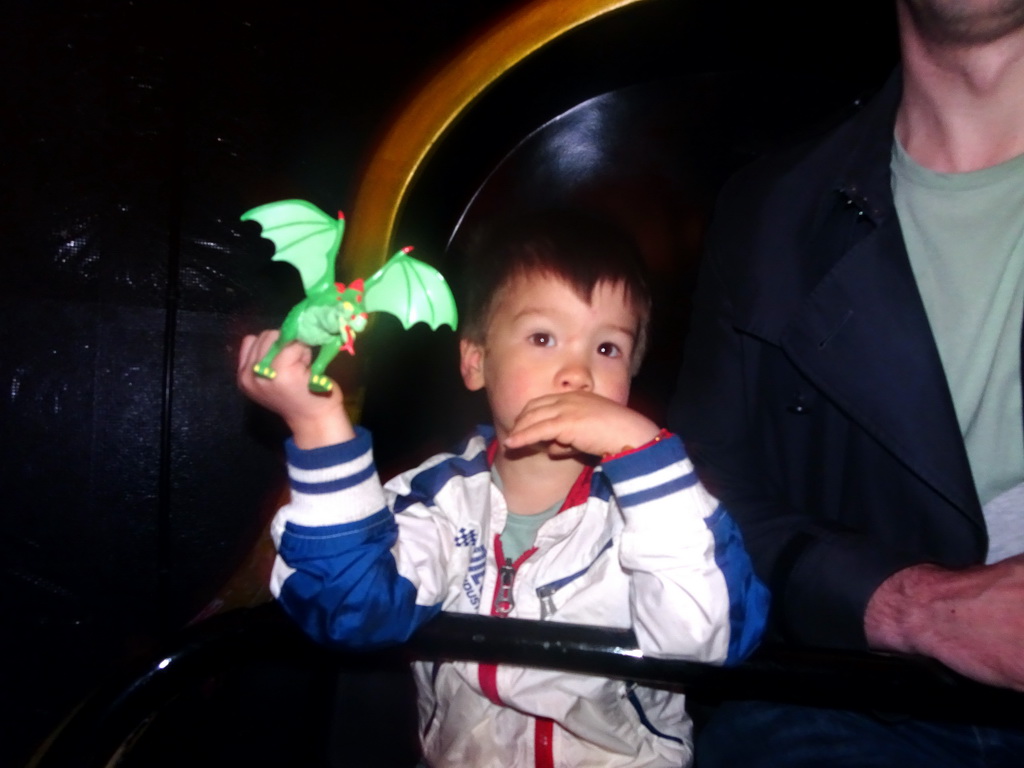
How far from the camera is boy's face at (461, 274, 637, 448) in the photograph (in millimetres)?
755

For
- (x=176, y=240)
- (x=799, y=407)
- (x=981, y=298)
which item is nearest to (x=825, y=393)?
(x=799, y=407)

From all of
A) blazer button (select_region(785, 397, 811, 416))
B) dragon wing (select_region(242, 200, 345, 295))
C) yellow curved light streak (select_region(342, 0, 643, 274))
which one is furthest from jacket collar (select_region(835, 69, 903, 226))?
dragon wing (select_region(242, 200, 345, 295))

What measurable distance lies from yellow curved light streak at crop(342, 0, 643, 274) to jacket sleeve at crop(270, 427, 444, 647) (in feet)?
1.47

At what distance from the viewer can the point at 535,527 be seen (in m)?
0.82

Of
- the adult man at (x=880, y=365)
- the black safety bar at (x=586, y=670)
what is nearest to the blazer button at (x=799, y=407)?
the adult man at (x=880, y=365)

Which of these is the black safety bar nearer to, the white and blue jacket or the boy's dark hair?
the white and blue jacket

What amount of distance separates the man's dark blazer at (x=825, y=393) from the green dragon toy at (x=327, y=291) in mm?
467

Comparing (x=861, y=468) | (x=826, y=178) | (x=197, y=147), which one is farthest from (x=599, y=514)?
(x=197, y=147)

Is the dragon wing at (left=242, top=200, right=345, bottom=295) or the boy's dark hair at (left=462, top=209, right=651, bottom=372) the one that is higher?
the boy's dark hair at (left=462, top=209, right=651, bottom=372)

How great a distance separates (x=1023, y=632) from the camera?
56 centimetres

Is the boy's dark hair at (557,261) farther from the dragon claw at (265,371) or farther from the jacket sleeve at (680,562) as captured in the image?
the dragon claw at (265,371)

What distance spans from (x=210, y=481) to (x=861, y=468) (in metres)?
0.95

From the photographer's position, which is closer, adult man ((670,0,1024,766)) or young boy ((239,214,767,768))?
young boy ((239,214,767,768))

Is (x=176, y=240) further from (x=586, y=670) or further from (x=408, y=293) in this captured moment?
Result: (x=586, y=670)
